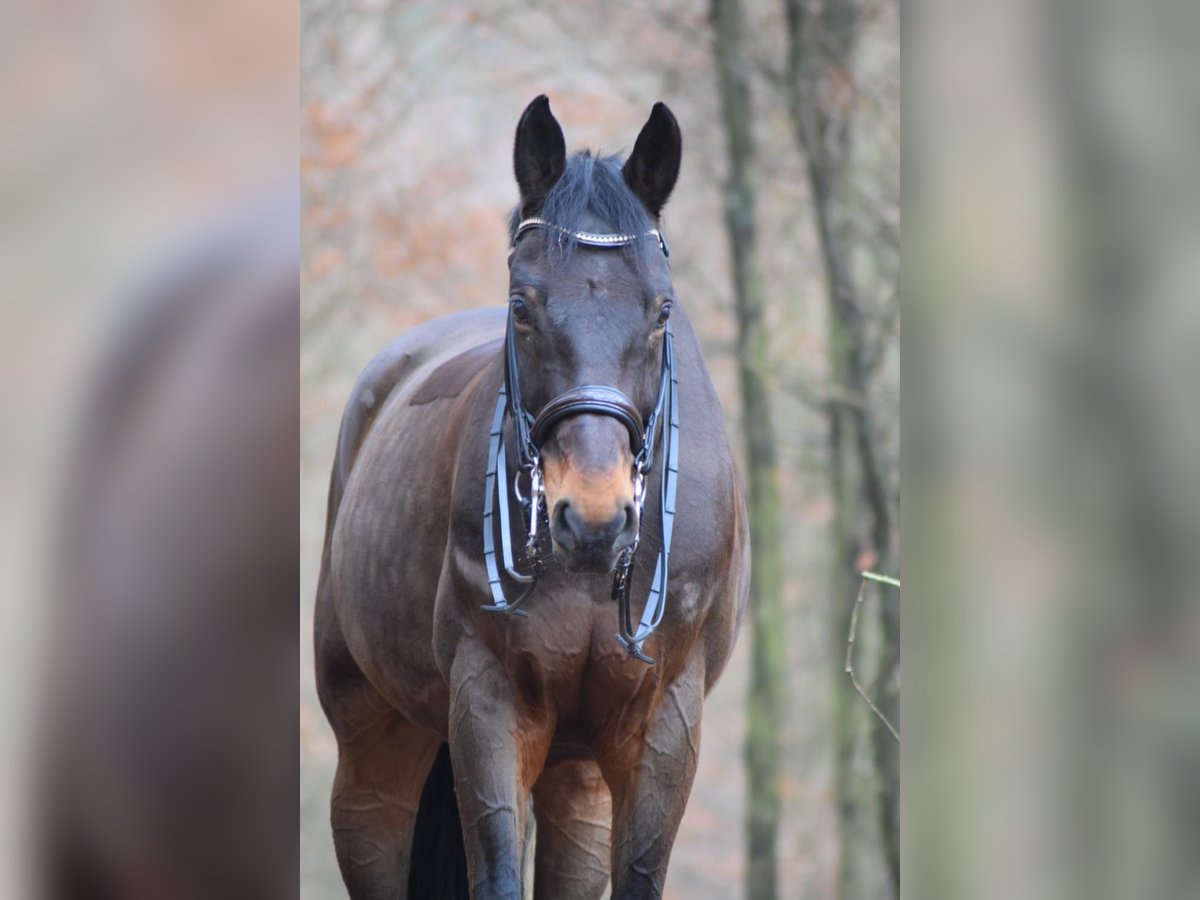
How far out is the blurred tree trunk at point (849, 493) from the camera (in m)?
6.17

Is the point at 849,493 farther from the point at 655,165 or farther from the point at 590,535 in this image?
the point at 590,535

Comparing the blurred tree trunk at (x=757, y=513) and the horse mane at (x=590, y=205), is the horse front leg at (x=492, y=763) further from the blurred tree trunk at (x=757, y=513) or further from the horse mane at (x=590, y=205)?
the blurred tree trunk at (x=757, y=513)

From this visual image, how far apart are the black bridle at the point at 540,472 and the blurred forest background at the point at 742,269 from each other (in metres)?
2.80

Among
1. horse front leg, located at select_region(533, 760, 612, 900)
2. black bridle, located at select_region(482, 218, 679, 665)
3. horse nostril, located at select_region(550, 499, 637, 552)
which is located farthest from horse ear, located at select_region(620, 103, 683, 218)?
horse front leg, located at select_region(533, 760, 612, 900)

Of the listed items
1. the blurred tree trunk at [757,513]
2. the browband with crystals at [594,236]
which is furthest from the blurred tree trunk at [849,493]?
the browband with crystals at [594,236]

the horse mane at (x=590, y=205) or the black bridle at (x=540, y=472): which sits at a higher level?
the horse mane at (x=590, y=205)

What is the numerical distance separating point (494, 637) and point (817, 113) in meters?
3.42

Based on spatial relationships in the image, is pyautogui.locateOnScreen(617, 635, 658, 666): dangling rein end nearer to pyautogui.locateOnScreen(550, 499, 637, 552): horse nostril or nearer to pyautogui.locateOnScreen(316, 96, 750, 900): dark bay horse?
pyautogui.locateOnScreen(316, 96, 750, 900): dark bay horse

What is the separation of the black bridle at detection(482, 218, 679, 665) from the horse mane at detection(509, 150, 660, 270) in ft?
0.05

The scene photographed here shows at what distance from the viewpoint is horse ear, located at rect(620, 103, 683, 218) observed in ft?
10.8

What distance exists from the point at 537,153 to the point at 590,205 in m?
0.21
